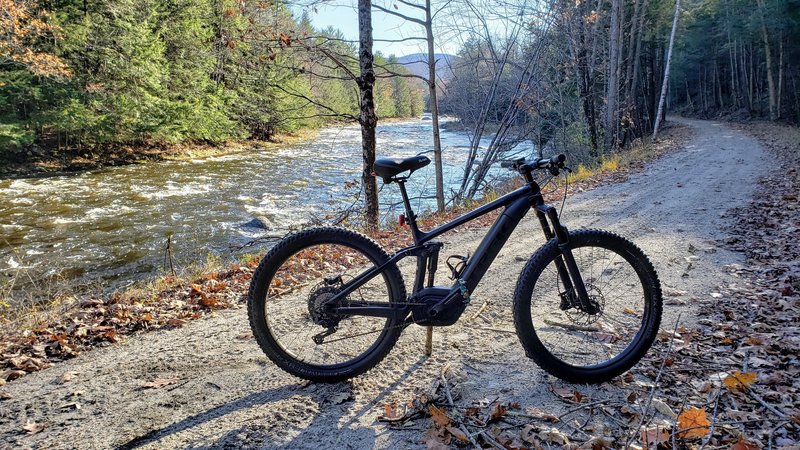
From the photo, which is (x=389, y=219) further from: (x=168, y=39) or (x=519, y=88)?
(x=168, y=39)

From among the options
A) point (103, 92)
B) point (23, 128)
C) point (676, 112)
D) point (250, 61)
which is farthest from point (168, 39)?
point (676, 112)

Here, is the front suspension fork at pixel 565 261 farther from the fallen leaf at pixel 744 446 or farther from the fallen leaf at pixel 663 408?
the fallen leaf at pixel 744 446

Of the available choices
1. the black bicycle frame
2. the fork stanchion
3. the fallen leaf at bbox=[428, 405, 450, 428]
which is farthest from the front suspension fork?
the fallen leaf at bbox=[428, 405, 450, 428]

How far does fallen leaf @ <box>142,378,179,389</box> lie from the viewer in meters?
2.83

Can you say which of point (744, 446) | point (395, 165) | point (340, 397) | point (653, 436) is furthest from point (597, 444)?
point (395, 165)

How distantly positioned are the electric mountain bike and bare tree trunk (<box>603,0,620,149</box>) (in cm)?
1453

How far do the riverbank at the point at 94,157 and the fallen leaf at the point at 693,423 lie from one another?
20614 mm

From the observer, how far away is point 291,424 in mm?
2430

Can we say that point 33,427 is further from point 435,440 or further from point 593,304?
point 593,304

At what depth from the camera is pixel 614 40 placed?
14.9 meters

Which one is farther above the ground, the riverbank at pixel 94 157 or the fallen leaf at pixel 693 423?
the riverbank at pixel 94 157

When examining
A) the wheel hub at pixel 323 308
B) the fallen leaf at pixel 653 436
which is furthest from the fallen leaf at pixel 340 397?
the fallen leaf at pixel 653 436

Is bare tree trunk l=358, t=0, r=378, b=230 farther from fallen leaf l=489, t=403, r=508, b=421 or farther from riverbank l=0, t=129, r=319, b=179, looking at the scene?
A: riverbank l=0, t=129, r=319, b=179

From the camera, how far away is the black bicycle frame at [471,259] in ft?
8.82
